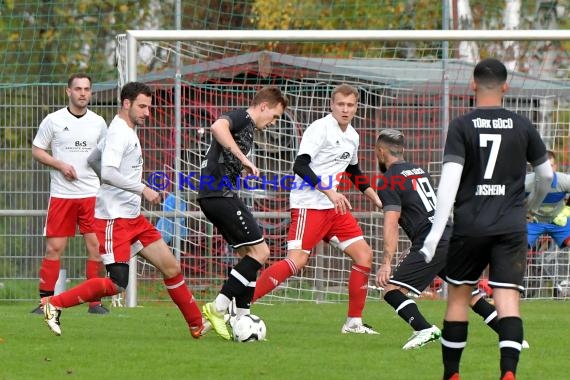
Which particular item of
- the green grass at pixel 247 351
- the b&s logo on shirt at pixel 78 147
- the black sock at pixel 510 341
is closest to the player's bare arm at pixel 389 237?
the green grass at pixel 247 351

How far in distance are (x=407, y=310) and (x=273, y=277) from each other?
1.43m

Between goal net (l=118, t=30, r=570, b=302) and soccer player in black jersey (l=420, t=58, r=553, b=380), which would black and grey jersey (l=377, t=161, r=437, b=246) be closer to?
soccer player in black jersey (l=420, t=58, r=553, b=380)

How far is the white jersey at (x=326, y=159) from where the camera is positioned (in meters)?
11.4

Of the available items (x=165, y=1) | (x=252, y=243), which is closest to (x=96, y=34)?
(x=165, y=1)

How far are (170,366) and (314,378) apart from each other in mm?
1079

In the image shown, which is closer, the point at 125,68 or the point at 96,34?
the point at 125,68

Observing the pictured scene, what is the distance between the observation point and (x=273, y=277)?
1123 centimetres

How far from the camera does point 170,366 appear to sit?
28.7 ft

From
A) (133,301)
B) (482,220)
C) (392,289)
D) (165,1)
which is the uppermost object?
(165,1)

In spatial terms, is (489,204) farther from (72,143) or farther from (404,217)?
(72,143)

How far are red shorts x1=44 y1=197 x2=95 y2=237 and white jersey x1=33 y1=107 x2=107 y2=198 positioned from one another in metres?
0.06

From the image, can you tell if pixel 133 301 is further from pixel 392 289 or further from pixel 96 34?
pixel 96 34

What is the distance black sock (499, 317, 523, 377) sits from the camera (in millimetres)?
7457

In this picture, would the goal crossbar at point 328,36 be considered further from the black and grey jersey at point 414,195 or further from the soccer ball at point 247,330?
the soccer ball at point 247,330
